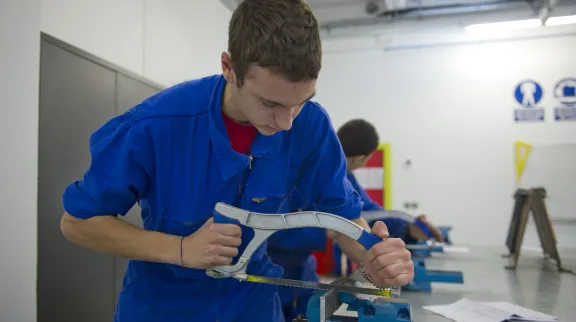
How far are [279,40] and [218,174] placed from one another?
0.39 metres

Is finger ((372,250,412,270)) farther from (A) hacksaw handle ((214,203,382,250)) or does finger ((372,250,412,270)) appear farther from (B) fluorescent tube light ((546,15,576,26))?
(B) fluorescent tube light ((546,15,576,26))

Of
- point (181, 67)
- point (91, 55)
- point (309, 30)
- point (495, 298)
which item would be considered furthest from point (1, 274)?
point (181, 67)

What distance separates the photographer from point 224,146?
1.07 metres

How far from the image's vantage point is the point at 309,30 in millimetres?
876

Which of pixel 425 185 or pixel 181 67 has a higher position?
pixel 181 67

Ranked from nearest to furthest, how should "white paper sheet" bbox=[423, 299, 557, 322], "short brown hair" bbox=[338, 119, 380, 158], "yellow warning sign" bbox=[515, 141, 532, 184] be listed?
"white paper sheet" bbox=[423, 299, 557, 322] < "short brown hair" bbox=[338, 119, 380, 158] < "yellow warning sign" bbox=[515, 141, 532, 184]

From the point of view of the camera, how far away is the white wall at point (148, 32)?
2.51 metres

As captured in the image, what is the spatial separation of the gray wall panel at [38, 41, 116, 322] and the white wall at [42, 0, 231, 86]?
0.20 m

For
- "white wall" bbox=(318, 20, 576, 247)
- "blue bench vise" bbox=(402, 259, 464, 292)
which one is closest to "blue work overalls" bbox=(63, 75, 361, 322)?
"blue bench vise" bbox=(402, 259, 464, 292)

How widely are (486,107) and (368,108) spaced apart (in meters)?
1.38

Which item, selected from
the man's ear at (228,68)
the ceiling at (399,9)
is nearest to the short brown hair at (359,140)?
the man's ear at (228,68)

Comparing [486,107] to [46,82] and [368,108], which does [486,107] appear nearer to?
[368,108]

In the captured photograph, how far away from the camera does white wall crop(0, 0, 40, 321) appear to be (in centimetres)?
175

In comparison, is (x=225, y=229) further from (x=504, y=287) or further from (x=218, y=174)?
(x=504, y=287)
